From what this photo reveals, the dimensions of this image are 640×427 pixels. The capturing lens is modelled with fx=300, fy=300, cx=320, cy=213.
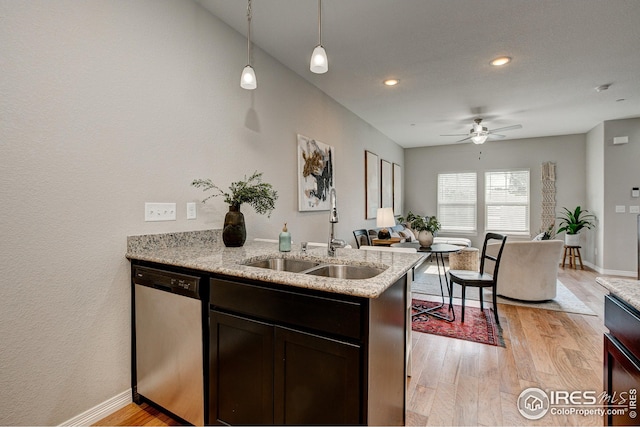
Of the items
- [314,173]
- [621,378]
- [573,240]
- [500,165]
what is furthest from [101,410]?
[500,165]

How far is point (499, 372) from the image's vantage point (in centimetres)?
225

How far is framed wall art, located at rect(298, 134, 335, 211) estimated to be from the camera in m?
3.47

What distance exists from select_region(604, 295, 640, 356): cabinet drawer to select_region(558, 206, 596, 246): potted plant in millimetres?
6021

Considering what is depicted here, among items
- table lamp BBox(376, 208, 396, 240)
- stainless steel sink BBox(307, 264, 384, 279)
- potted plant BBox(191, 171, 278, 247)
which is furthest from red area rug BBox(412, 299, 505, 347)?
potted plant BBox(191, 171, 278, 247)

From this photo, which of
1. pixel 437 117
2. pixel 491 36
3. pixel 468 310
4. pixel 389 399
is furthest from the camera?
pixel 437 117

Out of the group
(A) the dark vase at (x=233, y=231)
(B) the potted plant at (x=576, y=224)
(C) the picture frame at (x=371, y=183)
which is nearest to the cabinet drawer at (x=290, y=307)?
(A) the dark vase at (x=233, y=231)

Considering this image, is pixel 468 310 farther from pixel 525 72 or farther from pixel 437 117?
pixel 437 117

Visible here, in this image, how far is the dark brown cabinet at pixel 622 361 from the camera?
37.9 inches

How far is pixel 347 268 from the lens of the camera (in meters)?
1.68

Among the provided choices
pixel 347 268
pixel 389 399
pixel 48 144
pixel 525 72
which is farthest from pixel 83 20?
pixel 525 72

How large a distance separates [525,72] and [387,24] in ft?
6.34

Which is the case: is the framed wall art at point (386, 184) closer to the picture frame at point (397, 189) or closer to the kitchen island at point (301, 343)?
the picture frame at point (397, 189)

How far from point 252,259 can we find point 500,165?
22.9ft

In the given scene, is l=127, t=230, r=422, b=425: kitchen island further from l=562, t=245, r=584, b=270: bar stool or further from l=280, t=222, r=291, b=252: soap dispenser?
l=562, t=245, r=584, b=270: bar stool
